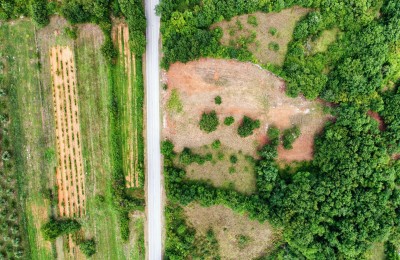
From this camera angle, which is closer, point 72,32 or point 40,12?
point 40,12

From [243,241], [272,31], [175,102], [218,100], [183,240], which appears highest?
[272,31]

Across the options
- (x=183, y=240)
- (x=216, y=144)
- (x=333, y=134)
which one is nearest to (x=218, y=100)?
(x=216, y=144)

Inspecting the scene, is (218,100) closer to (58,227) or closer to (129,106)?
(129,106)

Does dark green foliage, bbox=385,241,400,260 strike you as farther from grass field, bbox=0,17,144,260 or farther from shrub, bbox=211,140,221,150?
grass field, bbox=0,17,144,260

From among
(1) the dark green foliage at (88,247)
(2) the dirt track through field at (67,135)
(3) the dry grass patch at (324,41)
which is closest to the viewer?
(3) the dry grass patch at (324,41)

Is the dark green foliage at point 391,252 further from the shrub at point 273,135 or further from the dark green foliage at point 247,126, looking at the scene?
the dark green foliage at point 247,126

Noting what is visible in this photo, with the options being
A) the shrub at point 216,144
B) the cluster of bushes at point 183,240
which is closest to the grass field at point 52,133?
the cluster of bushes at point 183,240
